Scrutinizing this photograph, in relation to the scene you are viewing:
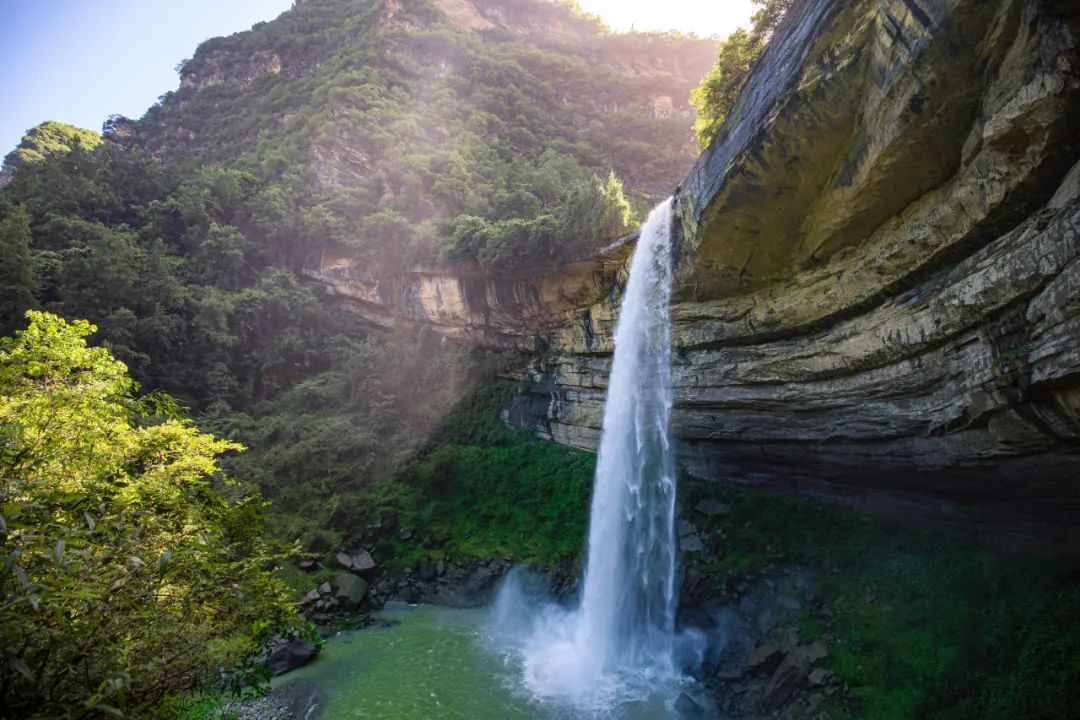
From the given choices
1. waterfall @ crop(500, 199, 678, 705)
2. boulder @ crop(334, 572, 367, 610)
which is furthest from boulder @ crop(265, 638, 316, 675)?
waterfall @ crop(500, 199, 678, 705)

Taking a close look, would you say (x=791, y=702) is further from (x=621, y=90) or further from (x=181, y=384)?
(x=621, y=90)

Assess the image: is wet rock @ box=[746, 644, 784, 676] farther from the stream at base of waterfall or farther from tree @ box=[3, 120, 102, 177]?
tree @ box=[3, 120, 102, 177]

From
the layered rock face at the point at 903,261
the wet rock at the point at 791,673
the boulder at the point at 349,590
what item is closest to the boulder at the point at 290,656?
the boulder at the point at 349,590

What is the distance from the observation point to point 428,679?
11.1m

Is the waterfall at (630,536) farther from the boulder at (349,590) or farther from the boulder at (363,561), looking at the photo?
the boulder at (363,561)

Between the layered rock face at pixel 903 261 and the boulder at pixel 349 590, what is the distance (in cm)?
1176

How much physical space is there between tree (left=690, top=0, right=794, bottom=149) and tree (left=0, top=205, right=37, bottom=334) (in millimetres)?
24513

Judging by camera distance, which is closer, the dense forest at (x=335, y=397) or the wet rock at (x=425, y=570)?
the dense forest at (x=335, y=397)

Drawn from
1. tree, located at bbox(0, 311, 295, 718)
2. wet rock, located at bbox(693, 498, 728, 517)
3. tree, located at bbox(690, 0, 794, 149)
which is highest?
tree, located at bbox(690, 0, 794, 149)

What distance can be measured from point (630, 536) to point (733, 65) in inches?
544

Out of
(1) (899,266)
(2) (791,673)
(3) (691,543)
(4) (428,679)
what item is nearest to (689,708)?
(2) (791,673)

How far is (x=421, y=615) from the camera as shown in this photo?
48.2 feet

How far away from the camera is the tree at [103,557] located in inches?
103

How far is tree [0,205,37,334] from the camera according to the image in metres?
18.5
